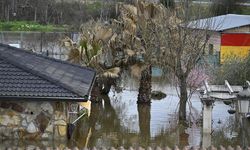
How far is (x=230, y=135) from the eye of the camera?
1747 centimetres

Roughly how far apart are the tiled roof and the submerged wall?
423 mm

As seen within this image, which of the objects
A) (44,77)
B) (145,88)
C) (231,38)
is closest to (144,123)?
(145,88)

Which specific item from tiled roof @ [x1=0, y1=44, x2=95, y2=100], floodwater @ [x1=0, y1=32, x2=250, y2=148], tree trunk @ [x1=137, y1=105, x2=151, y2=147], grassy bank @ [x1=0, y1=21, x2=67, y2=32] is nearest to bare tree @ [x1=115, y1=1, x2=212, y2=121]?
floodwater @ [x1=0, y1=32, x2=250, y2=148]

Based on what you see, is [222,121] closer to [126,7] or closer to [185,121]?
[185,121]

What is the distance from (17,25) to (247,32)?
130 feet

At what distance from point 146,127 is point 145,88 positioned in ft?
16.4

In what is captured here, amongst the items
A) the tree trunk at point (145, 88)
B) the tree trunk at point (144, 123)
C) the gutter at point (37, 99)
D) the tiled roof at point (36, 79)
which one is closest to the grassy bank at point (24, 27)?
the tree trunk at point (145, 88)

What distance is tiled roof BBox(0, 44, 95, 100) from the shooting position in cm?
1470

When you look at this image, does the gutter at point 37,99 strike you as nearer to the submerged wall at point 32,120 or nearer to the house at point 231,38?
the submerged wall at point 32,120

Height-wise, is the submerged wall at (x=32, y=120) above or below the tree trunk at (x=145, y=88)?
above

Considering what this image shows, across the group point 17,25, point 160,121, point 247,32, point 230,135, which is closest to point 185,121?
point 160,121

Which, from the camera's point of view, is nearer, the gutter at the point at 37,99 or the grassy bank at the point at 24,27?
the gutter at the point at 37,99

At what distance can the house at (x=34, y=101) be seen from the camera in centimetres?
1466

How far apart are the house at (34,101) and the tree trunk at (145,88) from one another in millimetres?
7988
